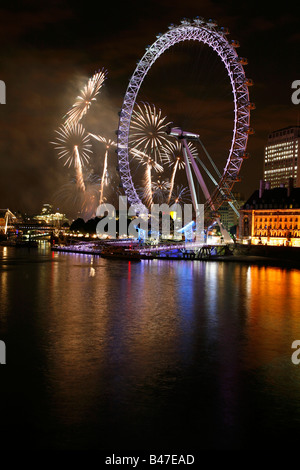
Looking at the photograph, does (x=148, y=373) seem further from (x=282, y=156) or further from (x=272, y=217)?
(x=282, y=156)

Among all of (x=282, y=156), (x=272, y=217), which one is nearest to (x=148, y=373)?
(x=272, y=217)

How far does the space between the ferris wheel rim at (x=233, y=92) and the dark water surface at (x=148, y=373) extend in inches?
933

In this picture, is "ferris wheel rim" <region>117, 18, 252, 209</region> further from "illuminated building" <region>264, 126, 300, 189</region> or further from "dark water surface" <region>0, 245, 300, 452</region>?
"illuminated building" <region>264, 126, 300, 189</region>

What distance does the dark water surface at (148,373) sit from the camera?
778 cm

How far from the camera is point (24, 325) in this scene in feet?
50.5

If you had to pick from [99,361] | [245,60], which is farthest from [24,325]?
[245,60]

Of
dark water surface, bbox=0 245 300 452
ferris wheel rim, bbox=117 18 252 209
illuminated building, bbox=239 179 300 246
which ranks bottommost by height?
dark water surface, bbox=0 245 300 452

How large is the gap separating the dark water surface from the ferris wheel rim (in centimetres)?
2370

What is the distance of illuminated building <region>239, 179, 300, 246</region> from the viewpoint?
66.4 meters

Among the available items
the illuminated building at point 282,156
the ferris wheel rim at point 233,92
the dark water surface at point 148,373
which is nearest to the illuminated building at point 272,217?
the ferris wheel rim at point 233,92

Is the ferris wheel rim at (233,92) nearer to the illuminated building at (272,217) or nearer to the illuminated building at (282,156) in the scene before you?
the illuminated building at (272,217)

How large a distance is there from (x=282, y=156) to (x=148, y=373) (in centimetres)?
11259

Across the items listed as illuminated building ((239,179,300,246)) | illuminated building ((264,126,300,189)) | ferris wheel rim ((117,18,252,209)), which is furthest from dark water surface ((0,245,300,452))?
illuminated building ((264,126,300,189))
